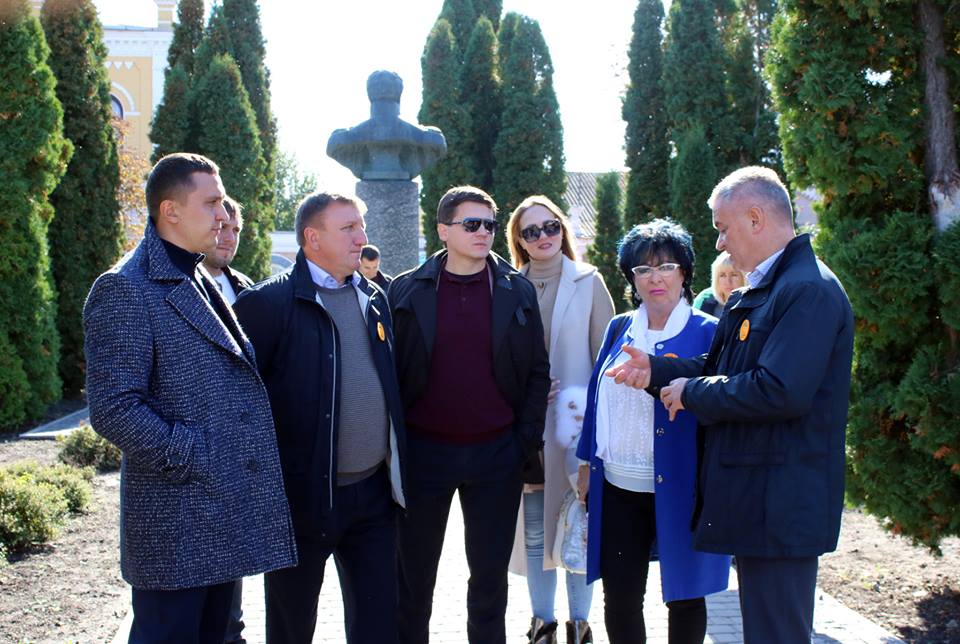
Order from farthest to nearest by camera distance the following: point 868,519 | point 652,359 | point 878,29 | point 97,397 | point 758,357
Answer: point 868,519 → point 878,29 → point 652,359 → point 758,357 → point 97,397

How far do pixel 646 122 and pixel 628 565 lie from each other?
1946 cm

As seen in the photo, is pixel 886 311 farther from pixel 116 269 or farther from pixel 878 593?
pixel 116 269

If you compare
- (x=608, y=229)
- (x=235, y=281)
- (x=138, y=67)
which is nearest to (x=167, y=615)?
(x=235, y=281)

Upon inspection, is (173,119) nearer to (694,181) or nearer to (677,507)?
(694,181)

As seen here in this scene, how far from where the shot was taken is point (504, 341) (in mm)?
3893

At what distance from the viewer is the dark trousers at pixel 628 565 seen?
12.2ft

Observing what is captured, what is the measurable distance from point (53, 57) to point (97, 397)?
41.3 feet

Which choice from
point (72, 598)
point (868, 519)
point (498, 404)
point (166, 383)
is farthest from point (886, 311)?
point (72, 598)

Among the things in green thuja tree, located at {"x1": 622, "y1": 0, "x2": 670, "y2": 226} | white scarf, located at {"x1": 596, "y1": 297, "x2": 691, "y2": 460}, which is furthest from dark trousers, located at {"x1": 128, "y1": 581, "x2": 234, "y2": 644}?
green thuja tree, located at {"x1": 622, "y1": 0, "x2": 670, "y2": 226}

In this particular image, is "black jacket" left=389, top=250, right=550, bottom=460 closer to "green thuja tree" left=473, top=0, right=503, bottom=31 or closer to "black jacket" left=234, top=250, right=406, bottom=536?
"black jacket" left=234, top=250, right=406, bottom=536

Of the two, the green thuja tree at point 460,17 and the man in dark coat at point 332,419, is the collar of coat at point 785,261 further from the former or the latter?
the green thuja tree at point 460,17

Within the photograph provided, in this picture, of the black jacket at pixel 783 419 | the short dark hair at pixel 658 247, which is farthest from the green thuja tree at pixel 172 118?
the black jacket at pixel 783 419

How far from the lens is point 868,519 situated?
7.14m

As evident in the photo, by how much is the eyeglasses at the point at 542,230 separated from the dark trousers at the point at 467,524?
3.58 feet
